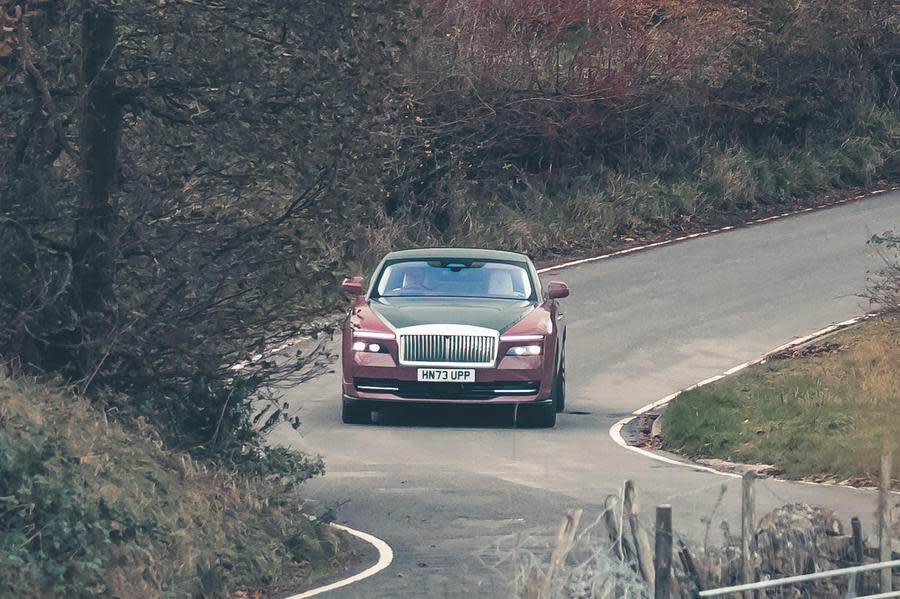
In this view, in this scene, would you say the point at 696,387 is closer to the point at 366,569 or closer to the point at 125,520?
the point at 366,569

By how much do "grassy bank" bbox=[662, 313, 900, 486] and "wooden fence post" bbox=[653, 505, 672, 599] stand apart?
874 centimetres

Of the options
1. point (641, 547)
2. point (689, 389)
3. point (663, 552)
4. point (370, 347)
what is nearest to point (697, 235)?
point (689, 389)

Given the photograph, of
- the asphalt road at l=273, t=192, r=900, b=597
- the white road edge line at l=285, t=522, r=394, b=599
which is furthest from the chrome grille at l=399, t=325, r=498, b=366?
the white road edge line at l=285, t=522, r=394, b=599

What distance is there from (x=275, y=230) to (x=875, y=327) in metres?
13.7

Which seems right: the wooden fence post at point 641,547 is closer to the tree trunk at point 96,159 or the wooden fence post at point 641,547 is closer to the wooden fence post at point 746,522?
the wooden fence post at point 746,522

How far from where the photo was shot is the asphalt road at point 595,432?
45.5 ft

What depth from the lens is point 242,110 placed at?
530 inches

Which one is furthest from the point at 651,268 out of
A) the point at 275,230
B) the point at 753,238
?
the point at 275,230

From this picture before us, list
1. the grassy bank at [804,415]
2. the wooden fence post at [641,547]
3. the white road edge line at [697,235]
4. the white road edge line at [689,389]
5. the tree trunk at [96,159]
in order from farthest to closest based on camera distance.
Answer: the white road edge line at [697,235] → the white road edge line at [689,389] → the grassy bank at [804,415] → the tree trunk at [96,159] → the wooden fence post at [641,547]

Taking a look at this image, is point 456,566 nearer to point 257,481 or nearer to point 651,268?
point 257,481

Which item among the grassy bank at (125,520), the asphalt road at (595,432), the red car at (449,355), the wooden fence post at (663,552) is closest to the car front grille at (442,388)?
the red car at (449,355)

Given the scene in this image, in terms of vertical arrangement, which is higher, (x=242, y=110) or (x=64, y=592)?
(x=242, y=110)

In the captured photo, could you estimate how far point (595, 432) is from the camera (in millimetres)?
19281

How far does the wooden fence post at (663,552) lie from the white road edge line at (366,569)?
4125mm
